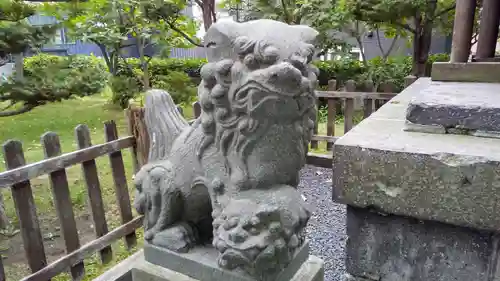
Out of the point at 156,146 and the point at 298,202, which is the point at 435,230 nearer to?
the point at 298,202

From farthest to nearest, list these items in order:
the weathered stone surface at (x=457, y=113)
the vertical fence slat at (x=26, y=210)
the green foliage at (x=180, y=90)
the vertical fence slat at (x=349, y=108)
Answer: the vertical fence slat at (x=349, y=108) < the green foliage at (x=180, y=90) < the vertical fence slat at (x=26, y=210) < the weathered stone surface at (x=457, y=113)

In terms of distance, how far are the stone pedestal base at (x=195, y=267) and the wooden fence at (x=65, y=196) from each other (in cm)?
114

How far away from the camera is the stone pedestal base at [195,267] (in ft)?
4.97

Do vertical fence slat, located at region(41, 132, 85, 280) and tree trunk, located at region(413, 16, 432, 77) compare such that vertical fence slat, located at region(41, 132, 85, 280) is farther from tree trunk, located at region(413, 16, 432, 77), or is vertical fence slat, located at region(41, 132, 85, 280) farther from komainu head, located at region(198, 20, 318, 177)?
tree trunk, located at region(413, 16, 432, 77)

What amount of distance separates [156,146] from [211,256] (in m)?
0.53

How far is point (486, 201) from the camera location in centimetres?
121

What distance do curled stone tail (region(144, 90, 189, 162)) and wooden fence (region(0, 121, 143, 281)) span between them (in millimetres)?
1147

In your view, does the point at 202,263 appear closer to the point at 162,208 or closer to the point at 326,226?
the point at 162,208

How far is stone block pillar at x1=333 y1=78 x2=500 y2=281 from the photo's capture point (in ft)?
4.04

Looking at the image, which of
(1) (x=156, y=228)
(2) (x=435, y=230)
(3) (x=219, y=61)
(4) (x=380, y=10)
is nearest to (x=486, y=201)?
(2) (x=435, y=230)

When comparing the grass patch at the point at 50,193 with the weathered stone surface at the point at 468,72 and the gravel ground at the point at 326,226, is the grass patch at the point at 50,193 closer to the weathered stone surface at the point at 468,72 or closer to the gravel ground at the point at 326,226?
the gravel ground at the point at 326,226

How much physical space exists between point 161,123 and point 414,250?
114cm

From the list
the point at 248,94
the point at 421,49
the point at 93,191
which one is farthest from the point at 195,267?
the point at 421,49

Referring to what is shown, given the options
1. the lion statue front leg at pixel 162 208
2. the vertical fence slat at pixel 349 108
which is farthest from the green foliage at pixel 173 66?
the lion statue front leg at pixel 162 208
